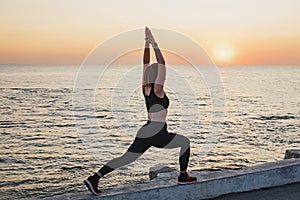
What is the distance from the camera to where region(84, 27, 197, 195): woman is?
455cm

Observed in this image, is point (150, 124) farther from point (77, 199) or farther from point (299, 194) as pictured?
point (299, 194)

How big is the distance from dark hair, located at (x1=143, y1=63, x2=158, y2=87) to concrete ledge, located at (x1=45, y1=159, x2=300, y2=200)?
137 centimetres

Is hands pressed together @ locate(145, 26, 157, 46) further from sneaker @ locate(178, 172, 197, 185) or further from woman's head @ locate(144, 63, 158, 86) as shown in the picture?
sneaker @ locate(178, 172, 197, 185)

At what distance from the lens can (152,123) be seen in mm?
4770

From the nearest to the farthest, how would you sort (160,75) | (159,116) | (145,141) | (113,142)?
1. (160,75)
2. (159,116)
3. (145,141)
4. (113,142)

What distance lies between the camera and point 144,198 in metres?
5.02

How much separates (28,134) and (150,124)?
18.7 meters

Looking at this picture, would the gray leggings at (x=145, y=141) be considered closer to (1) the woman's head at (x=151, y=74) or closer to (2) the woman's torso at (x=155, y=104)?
(2) the woman's torso at (x=155, y=104)

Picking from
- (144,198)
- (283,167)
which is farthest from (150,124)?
(283,167)

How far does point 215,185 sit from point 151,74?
1899 mm

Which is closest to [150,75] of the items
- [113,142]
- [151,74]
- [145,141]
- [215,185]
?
[151,74]

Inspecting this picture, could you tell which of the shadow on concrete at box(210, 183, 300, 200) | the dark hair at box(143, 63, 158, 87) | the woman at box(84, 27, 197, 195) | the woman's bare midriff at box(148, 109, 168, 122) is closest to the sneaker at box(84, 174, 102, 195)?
the woman at box(84, 27, 197, 195)

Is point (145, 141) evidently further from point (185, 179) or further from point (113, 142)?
point (113, 142)

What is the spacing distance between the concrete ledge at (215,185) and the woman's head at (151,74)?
139 centimetres
